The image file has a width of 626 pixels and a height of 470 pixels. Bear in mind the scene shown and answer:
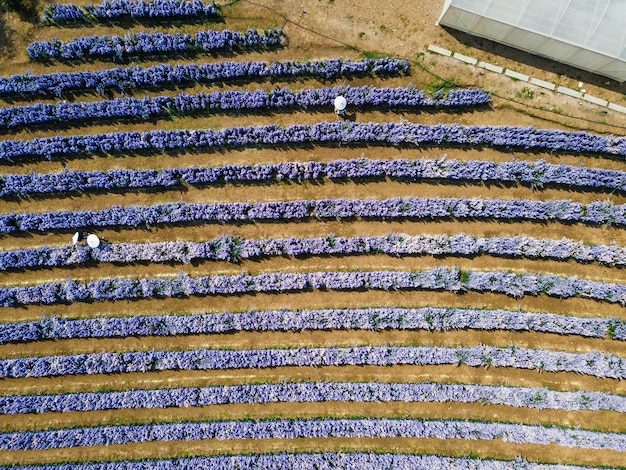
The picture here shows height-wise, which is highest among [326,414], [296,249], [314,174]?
[314,174]

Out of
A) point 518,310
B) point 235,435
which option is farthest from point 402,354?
point 235,435

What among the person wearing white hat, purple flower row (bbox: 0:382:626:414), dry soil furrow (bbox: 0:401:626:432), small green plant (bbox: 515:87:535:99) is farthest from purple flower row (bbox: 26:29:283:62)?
dry soil furrow (bbox: 0:401:626:432)

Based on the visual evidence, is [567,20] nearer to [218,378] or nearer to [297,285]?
[297,285]

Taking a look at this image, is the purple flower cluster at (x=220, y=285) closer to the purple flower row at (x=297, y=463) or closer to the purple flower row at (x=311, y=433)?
the purple flower row at (x=311, y=433)

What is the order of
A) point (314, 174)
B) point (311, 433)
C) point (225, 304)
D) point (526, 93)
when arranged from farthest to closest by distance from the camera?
point (526, 93), point (225, 304), point (314, 174), point (311, 433)

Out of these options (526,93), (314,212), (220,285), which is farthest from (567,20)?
(220,285)

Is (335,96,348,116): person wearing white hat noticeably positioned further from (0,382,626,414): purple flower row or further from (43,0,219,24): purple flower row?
(0,382,626,414): purple flower row

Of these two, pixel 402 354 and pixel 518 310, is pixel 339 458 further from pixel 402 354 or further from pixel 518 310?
pixel 518 310
